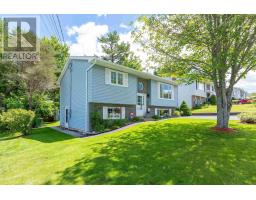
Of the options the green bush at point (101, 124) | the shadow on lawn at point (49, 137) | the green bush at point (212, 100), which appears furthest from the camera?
the green bush at point (212, 100)

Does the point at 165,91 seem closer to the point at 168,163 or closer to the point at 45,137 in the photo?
the point at 45,137

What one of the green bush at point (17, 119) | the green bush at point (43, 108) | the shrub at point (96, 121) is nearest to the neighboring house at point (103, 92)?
the shrub at point (96, 121)

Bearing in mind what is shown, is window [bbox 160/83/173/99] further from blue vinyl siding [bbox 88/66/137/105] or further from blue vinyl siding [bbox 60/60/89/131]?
blue vinyl siding [bbox 60/60/89/131]

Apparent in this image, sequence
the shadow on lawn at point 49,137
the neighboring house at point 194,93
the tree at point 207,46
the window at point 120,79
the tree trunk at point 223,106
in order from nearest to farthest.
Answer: the tree at point 207,46
the tree trunk at point 223,106
the shadow on lawn at point 49,137
the window at point 120,79
the neighboring house at point 194,93

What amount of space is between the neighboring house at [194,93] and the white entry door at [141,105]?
30.7 feet

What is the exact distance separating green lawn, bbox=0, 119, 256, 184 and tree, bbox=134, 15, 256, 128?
10.7 feet

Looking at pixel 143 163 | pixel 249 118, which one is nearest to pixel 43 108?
pixel 143 163

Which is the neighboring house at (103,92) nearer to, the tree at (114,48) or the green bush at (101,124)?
the green bush at (101,124)

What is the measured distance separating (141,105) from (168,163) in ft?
44.7

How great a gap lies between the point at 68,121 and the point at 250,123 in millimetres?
13690

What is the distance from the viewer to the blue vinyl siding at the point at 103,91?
13672mm

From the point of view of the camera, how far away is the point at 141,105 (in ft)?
63.7
